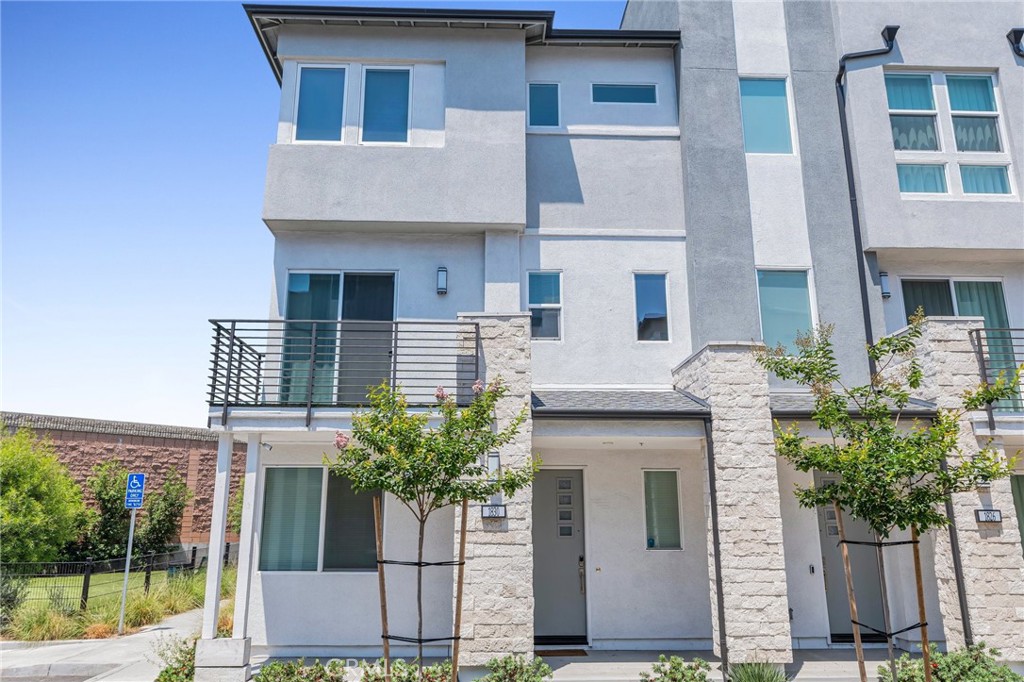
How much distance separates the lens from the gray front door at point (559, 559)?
1129cm

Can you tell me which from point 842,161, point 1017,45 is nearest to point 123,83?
point 842,161

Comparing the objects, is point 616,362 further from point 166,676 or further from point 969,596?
point 166,676

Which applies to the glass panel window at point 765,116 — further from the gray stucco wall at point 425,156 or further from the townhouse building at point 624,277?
the gray stucco wall at point 425,156

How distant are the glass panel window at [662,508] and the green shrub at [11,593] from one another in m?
11.6

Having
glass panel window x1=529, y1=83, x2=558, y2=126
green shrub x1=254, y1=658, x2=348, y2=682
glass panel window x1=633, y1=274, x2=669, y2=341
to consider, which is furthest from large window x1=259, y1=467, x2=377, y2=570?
glass panel window x1=529, y1=83, x2=558, y2=126

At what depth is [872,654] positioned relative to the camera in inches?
409

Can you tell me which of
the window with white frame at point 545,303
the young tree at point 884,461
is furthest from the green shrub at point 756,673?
the window with white frame at point 545,303

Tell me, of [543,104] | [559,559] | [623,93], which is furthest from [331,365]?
[623,93]

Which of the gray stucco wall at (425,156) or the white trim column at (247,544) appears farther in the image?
the gray stucco wall at (425,156)

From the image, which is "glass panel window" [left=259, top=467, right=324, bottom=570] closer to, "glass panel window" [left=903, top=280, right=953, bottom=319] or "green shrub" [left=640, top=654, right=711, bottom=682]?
"green shrub" [left=640, top=654, right=711, bottom=682]

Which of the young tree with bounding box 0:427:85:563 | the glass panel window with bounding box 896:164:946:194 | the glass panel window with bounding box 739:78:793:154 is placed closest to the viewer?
the glass panel window with bounding box 896:164:946:194

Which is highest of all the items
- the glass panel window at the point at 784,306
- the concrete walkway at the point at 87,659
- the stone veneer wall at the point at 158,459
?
the glass panel window at the point at 784,306

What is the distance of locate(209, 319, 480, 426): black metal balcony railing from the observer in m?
9.79

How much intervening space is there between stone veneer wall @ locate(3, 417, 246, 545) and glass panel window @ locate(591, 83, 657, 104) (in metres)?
14.6
